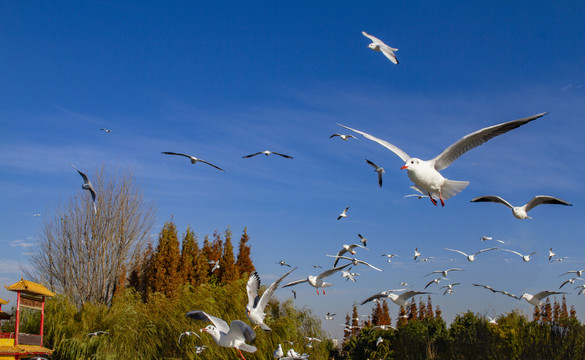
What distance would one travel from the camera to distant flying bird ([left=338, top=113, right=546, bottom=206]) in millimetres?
8203

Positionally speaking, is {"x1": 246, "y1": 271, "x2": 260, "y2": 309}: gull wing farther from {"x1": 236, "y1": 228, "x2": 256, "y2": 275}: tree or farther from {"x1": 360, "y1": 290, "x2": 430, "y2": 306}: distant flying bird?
{"x1": 236, "y1": 228, "x2": 256, "y2": 275}: tree

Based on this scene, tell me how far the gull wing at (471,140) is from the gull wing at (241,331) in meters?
3.97

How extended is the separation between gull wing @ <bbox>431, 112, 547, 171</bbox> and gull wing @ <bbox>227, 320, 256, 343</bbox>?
13.0 feet

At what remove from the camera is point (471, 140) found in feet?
27.5

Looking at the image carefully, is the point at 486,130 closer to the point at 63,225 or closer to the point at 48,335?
the point at 48,335

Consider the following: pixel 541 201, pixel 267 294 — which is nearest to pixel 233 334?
pixel 267 294

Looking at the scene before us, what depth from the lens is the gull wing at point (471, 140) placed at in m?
7.92

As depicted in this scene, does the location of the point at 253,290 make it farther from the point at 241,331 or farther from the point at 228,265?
the point at 228,265

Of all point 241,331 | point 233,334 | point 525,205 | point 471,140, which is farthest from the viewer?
point 525,205

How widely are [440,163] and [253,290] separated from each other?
4.72 m

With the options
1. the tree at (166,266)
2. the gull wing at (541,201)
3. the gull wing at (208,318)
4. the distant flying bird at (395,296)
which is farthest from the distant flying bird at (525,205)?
the tree at (166,266)

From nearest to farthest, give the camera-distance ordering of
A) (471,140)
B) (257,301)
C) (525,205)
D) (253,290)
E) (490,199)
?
(471,140)
(490,199)
(525,205)
(257,301)
(253,290)

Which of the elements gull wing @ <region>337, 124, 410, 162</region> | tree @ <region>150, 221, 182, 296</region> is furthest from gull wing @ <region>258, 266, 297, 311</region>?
tree @ <region>150, 221, 182, 296</region>

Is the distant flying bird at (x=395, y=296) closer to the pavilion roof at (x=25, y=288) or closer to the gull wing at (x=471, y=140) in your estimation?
the gull wing at (x=471, y=140)
